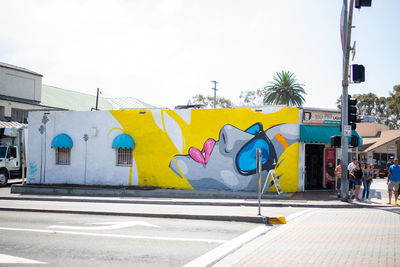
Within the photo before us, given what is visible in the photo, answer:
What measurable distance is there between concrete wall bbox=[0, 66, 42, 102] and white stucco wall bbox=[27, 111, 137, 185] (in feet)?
60.6

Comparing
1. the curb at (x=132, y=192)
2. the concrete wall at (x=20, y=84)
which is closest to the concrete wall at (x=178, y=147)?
the curb at (x=132, y=192)

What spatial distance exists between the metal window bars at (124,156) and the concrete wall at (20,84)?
23.5 metres

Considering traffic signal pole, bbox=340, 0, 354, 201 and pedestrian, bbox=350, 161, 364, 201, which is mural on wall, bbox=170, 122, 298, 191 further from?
pedestrian, bbox=350, 161, 364, 201

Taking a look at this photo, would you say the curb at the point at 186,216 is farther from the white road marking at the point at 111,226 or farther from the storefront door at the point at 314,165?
the storefront door at the point at 314,165

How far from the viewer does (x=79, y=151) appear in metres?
22.1

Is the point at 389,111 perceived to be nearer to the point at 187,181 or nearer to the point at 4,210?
the point at 187,181

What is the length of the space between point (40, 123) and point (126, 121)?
5.94m

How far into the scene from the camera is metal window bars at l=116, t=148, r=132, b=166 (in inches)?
840

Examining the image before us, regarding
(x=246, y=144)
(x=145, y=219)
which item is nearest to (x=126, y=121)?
(x=246, y=144)

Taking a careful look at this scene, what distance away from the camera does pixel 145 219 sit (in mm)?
11258

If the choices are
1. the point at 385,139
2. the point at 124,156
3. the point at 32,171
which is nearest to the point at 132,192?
the point at 124,156

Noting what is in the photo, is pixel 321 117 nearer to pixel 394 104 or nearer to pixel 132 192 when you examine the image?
pixel 132 192

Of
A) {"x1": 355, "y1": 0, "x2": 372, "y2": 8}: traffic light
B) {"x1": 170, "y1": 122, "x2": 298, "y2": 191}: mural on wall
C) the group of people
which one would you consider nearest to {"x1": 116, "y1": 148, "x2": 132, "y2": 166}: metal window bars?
{"x1": 170, "y1": 122, "x2": 298, "y2": 191}: mural on wall

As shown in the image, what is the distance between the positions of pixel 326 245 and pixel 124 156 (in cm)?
1547
